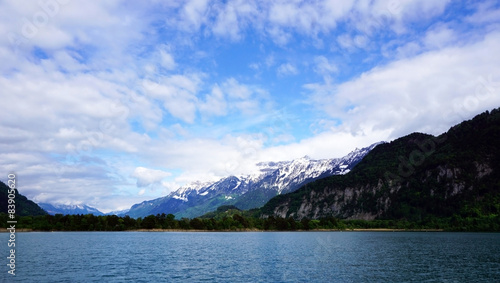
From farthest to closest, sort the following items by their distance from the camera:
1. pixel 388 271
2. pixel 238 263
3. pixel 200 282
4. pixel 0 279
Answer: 1. pixel 238 263
2. pixel 388 271
3. pixel 200 282
4. pixel 0 279

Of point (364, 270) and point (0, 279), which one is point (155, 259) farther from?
point (364, 270)

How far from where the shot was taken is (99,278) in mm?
71188

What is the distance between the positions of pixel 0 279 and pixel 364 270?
2997 inches

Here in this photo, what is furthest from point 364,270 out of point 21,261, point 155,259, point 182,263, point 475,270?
point 21,261

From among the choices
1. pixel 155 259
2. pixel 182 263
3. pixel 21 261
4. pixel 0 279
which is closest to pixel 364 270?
pixel 182 263

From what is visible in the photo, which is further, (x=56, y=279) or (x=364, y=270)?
(x=364, y=270)

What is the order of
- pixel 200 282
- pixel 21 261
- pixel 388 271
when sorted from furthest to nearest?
1. pixel 21 261
2. pixel 388 271
3. pixel 200 282

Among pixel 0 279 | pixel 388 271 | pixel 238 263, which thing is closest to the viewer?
pixel 0 279

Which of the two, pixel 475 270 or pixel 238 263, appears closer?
pixel 475 270

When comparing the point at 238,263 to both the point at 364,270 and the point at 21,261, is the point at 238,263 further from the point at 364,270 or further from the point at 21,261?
the point at 21,261

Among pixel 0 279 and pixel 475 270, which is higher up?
pixel 0 279

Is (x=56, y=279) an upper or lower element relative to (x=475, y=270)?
upper

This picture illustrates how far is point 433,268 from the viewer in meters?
89.0

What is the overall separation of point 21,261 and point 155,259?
34.0 metres
